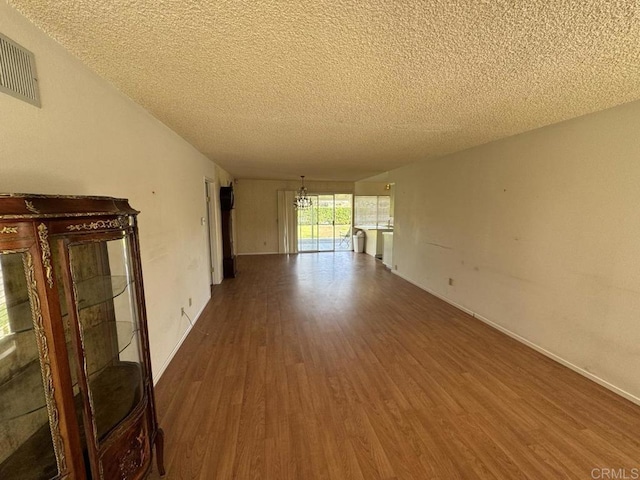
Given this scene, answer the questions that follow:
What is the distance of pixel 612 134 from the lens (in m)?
2.22

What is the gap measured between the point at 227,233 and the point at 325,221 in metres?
4.13

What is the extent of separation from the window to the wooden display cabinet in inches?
330

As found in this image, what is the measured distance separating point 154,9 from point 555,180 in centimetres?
340

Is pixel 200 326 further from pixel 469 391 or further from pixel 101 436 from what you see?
pixel 469 391

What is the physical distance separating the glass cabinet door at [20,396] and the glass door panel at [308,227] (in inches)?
310

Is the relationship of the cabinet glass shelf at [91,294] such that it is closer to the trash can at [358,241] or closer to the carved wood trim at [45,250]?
the carved wood trim at [45,250]

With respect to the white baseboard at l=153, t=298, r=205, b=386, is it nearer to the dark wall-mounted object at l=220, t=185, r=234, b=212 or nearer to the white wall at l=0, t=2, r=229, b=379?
the white wall at l=0, t=2, r=229, b=379

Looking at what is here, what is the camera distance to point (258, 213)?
842cm

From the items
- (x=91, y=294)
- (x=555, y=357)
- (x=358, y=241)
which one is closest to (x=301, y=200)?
(x=358, y=241)

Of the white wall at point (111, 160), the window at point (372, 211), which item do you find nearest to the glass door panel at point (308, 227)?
the window at point (372, 211)

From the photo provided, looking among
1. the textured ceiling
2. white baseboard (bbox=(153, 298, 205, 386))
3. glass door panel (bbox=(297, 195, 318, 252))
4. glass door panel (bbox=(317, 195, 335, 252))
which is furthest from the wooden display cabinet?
glass door panel (bbox=(317, 195, 335, 252))

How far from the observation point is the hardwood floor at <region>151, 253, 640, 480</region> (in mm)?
1603

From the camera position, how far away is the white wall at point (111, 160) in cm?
114

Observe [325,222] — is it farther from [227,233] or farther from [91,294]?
[91,294]
